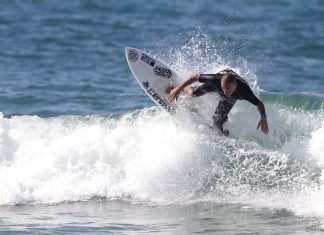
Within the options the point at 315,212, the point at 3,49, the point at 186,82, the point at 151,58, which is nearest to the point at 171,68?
the point at 151,58

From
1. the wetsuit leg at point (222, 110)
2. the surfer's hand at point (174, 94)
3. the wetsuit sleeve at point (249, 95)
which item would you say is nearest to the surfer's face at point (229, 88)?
the wetsuit sleeve at point (249, 95)

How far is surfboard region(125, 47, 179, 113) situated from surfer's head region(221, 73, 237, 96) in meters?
1.41

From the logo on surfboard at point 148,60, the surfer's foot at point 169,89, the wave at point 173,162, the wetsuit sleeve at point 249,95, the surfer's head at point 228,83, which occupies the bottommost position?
the wave at point 173,162

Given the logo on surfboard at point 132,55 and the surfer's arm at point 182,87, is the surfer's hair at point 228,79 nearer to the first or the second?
the surfer's arm at point 182,87

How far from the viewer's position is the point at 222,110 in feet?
42.3

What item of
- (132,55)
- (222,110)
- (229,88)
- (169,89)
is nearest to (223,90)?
(229,88)

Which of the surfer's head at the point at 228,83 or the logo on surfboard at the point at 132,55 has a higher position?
the logo on surfboard at the point at 132,55

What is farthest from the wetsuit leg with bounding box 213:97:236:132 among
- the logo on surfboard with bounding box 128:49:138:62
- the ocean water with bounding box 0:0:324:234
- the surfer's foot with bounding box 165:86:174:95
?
the logo on surfboard with bounding box 128:49:138:62

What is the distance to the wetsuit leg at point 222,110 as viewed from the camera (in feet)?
42.0

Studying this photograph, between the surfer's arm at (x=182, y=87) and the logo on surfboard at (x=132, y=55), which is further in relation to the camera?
the logo on surfboard at (x=132, y=55)

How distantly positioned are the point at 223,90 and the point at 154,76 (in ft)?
5.22

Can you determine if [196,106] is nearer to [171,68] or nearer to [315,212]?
[171,68]

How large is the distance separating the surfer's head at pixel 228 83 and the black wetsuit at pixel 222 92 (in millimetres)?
88

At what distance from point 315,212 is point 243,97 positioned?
2.03 m
